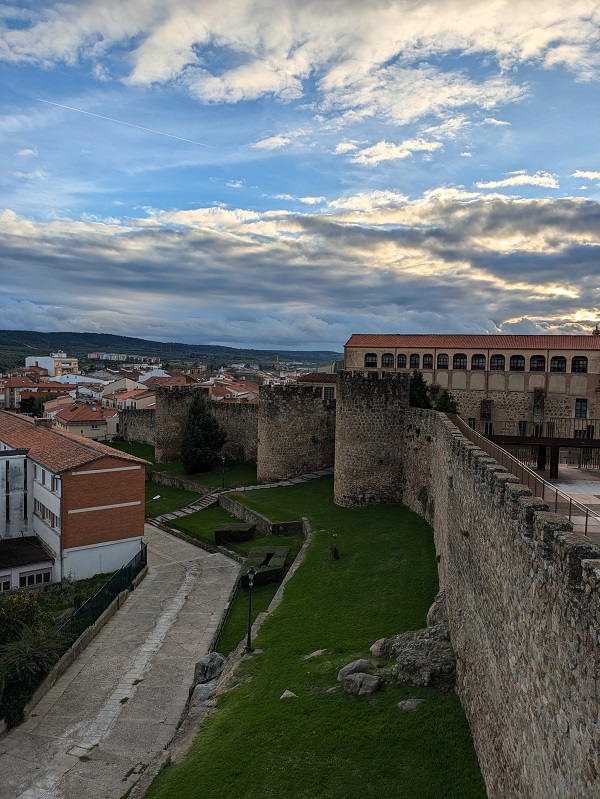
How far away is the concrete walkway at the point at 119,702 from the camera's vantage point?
1254 centimetres

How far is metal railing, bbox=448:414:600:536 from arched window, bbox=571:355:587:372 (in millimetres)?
31116

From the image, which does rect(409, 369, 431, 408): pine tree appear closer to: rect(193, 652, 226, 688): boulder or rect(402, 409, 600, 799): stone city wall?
rect(193, 652, 226, 688): boulder

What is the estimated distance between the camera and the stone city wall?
179 inches

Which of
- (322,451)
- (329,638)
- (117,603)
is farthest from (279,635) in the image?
(322,451)

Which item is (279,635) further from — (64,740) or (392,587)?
(64,740)

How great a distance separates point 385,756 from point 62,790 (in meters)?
7.46

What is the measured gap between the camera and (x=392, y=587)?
16.3 metres

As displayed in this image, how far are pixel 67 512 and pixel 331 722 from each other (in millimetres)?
18543

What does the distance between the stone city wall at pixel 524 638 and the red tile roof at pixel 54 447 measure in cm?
2014

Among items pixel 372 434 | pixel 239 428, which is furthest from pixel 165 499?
pixel 372 434

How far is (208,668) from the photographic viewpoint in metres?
15.4

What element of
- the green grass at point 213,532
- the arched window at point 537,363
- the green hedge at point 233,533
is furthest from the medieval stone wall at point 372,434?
the arched window at point 537,363

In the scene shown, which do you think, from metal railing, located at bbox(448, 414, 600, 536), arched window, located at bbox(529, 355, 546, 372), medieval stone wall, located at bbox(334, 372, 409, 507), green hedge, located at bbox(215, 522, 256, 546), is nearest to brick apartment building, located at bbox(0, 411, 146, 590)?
green hedge, located at bbox(215, 522, 256, 546)

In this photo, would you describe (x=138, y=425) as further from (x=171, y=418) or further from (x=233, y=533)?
(x=233, y=533)
